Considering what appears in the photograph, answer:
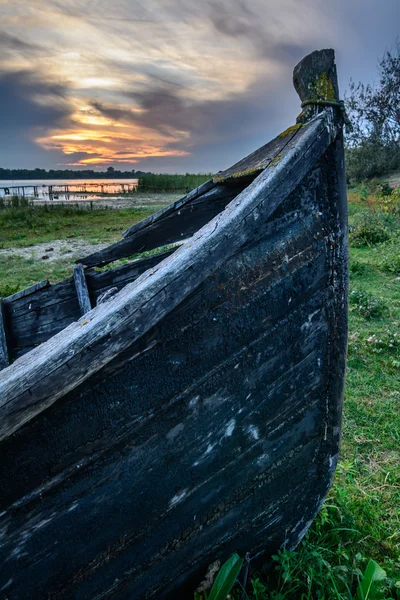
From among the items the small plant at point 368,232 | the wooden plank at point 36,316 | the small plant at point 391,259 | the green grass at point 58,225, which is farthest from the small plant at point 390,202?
the green grass at point 58,225

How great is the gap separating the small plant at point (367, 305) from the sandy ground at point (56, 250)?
26.6 feet

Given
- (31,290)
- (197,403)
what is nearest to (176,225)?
(31,290)

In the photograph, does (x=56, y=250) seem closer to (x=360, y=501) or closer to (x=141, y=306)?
(x=360, y=501)

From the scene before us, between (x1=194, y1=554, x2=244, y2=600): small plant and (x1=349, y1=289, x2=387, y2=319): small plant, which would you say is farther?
(x1=349, y1=289, x2=387, y2=319): small plant

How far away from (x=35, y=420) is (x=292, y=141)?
151cm

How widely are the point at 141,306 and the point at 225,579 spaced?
1.26 m

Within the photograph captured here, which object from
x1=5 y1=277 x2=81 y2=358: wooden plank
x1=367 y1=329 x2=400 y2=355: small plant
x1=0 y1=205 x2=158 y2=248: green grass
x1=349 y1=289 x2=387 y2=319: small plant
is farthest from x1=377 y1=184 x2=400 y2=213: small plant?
x1=0 y1=205 x2=158 y2=248: green grass

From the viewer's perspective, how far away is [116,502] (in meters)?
1.35

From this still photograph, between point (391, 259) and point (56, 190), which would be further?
point (56, 190)

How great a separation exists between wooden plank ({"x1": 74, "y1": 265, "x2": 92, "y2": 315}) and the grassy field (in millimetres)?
2207

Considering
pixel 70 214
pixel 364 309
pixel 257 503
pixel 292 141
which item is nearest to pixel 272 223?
pixel 292 141

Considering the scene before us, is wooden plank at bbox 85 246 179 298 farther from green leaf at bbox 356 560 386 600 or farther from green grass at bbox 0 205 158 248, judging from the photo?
green grass at bbox 0 205 158 248

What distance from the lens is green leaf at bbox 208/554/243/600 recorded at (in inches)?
60.5

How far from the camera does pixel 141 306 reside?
1.16 m
